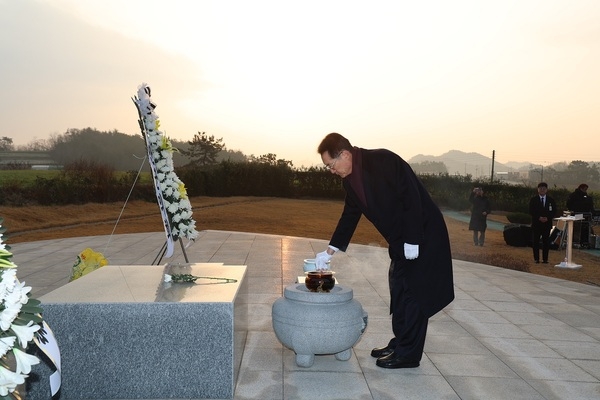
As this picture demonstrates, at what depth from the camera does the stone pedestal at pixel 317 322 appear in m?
4.80

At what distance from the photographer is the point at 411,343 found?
5031mm

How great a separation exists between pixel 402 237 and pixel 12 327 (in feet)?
11.2

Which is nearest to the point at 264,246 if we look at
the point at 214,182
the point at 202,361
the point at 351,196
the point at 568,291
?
the point at 568,291

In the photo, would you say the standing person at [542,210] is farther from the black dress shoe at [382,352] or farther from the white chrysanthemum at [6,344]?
the white chrysanthemum at [6,344]

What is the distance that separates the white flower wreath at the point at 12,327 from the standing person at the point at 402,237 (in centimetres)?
306

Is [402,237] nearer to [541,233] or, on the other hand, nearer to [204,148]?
[541,233]

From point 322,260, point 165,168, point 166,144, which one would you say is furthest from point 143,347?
point 166,144

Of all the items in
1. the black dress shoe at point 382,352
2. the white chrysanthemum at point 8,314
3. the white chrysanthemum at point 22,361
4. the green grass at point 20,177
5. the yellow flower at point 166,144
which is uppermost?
the yellow flower at point 166,144

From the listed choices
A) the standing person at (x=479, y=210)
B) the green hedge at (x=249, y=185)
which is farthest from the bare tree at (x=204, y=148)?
the standing person at (x=479, y=210)

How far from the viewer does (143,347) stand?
13.8 ft

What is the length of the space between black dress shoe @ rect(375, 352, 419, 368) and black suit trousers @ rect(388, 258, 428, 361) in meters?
0.03

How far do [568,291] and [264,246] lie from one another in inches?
262

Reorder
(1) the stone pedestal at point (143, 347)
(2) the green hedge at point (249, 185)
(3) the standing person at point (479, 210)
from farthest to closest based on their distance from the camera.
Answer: (2) the green hedge at point (249, 185), (3) the standing person at point (479, 210), (1) the stone pedestal at point (143, 347)

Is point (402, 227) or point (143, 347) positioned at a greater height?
point (402, 227)
